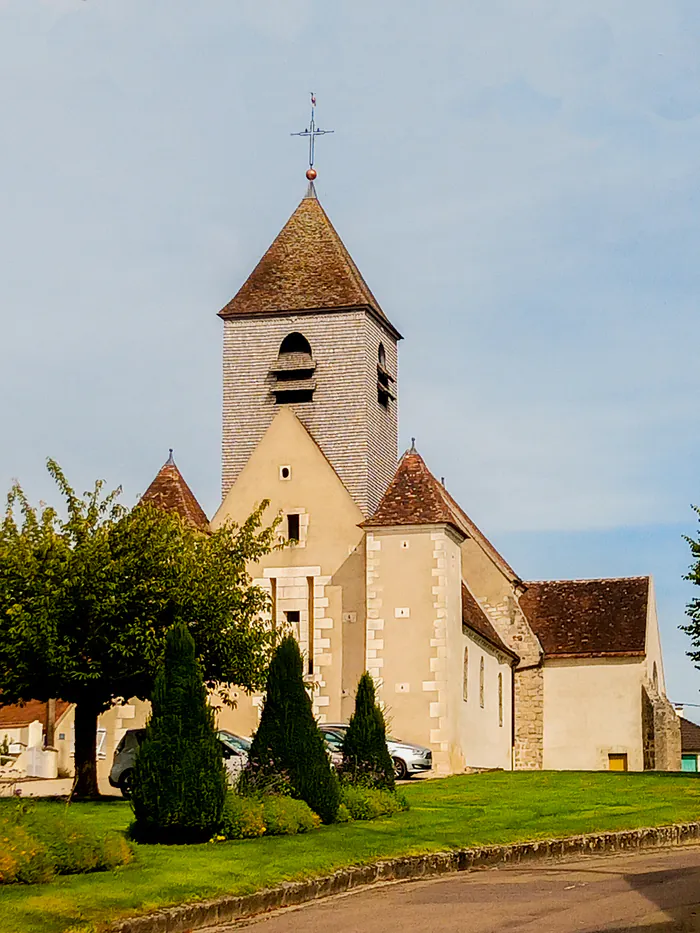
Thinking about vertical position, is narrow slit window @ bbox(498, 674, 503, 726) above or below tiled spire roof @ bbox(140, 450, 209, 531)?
below

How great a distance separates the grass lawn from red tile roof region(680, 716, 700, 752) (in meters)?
35.3

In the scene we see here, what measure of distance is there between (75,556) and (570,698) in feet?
82.3

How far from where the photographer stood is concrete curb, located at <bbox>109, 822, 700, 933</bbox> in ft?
48.8

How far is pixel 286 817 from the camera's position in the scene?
69.8 ft

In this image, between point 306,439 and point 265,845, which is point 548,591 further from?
point 265,845

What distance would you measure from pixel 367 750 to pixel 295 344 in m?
21.2

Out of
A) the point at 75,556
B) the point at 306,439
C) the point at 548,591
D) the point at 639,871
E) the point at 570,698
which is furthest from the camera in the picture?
the point at 548,591

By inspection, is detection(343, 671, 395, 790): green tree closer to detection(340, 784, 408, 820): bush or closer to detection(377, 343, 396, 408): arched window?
detection(340, 784, 408, 820): bush

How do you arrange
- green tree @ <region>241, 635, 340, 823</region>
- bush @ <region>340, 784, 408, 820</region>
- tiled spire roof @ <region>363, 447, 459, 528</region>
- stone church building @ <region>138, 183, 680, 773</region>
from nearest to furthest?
green tree @ <region>241, 635, 340, 823</region>, bush @ <region>340, 784, 408, 820</region>, stone church building @ <region>138, 183, 680, 773</region>, tiled spire roof @ <region>363, 447, 459, 528</region>

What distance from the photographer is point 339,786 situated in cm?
2333

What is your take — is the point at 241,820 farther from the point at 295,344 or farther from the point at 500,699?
the point at 500,699

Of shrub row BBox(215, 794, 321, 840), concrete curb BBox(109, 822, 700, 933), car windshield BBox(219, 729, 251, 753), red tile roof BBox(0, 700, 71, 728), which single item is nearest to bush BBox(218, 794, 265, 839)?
shrub row BBox(215, 794, 321, 840)

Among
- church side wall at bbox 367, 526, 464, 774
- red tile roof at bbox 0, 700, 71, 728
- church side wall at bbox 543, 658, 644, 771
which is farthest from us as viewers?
red tile roof at bbox 0, 700, 71, 728

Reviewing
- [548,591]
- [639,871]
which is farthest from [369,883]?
[548,591]
